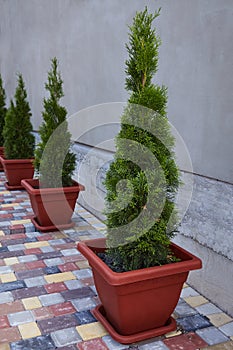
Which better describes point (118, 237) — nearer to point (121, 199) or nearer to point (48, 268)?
point (121, 199)

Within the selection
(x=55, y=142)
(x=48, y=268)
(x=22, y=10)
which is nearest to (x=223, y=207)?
(x=48, y=268)

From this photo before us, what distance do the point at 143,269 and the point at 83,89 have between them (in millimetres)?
3082

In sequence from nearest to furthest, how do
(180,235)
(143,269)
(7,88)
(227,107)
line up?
(143,269) < (227,107) < (180,235) < (7,88)

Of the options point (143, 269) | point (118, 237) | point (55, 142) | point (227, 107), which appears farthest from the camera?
point (55, 142)

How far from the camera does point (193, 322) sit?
2432mm

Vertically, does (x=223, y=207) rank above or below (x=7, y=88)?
below

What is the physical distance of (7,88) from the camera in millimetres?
8531

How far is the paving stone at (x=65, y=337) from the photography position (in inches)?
86.1

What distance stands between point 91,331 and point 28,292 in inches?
25.4

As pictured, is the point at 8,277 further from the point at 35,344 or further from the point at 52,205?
the point at 52,205

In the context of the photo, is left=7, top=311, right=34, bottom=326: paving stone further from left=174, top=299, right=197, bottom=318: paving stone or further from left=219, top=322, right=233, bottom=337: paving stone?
left=219, top=322, right=233, bottom=337: paving stone

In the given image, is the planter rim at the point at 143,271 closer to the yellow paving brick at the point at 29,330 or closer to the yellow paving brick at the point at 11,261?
the yellow paving brick at the point at 29,330

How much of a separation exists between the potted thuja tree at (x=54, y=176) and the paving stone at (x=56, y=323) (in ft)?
5.22

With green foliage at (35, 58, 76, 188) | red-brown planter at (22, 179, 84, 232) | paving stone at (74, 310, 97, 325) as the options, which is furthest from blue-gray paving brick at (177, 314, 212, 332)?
green foliage at (35, 58, 76, 188)
